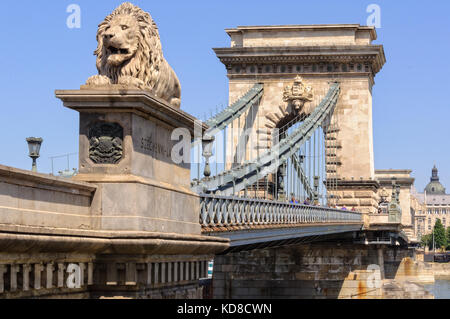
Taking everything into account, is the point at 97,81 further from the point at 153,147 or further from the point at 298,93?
the point at 298,93

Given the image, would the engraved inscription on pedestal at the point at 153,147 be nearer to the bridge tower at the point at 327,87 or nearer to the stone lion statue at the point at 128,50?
the stone lion statue at the point at 128,50

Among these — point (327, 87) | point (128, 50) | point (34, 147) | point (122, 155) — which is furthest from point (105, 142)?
point (327, 87)

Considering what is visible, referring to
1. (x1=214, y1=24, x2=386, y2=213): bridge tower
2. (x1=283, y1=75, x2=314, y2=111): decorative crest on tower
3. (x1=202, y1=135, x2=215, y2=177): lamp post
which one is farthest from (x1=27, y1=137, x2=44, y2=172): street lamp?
(x1=283, y1=75, x2=314, y2=111): decorative crest on tower

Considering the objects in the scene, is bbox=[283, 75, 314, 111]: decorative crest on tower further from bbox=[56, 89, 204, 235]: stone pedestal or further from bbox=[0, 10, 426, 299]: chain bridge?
bbox=[56, 89, 204, 235]: stone pedestal

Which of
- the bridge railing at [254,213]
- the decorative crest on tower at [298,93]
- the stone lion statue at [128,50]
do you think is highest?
the decorative crest on tower at [298,93]

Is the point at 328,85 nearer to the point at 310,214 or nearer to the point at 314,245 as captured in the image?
the point at 314,245

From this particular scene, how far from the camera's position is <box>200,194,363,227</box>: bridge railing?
22.1 m

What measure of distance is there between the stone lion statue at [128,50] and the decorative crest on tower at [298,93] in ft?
149

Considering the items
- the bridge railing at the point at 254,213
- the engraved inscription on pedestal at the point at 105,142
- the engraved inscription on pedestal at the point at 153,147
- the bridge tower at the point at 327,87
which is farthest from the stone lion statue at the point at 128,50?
the bridge tower at the point at 327,87

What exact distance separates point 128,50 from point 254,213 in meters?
13.8

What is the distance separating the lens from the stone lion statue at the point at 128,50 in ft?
Answer: 51.6

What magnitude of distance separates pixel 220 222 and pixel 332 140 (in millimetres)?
39153

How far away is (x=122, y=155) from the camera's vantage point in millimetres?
15297
